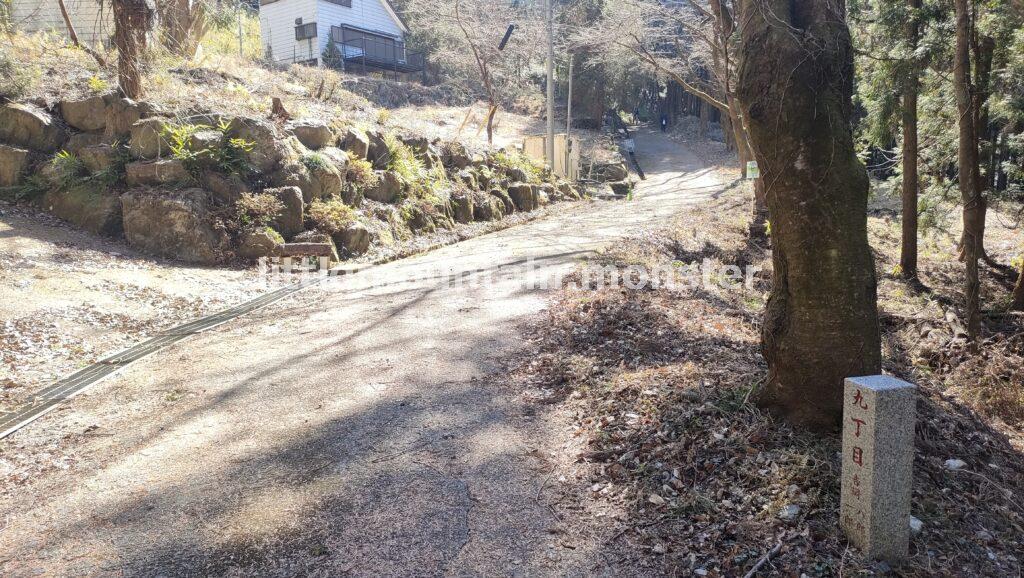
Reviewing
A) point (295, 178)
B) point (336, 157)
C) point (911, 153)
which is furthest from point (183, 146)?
point (911, 153)

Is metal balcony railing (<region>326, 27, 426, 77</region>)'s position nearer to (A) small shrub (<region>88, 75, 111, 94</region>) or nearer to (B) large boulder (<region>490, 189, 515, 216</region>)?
(B) large boulder (<region>490, 189, 515, 216</region>)

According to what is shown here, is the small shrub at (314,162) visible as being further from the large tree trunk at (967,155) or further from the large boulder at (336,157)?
the large tree trunk at (967,155)

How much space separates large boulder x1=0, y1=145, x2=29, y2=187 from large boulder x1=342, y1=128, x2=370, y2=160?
5783 mm

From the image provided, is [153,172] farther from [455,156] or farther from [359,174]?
[455,156]

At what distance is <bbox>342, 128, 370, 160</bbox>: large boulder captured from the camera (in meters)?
13.8

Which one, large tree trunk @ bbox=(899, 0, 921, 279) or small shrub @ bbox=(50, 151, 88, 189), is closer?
large tree trunk @ bbox=(899, 0, 921, 279)

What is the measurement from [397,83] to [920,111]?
89.7ft

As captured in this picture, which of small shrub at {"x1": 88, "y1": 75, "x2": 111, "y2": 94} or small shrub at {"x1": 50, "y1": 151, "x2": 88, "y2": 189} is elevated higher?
small shrub at {"x1": 88, "y1": 75, "x2": 111, "y2": 94}

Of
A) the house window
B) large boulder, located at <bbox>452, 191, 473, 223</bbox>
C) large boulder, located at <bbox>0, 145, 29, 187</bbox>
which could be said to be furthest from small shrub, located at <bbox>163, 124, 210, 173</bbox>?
the house window

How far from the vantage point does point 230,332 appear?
7.34m

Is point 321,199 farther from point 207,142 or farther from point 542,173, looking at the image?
point 542,173

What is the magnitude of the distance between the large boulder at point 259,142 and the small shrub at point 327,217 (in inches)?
43.2

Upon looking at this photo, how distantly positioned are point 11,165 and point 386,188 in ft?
21.6

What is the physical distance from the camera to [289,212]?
36.5ft
